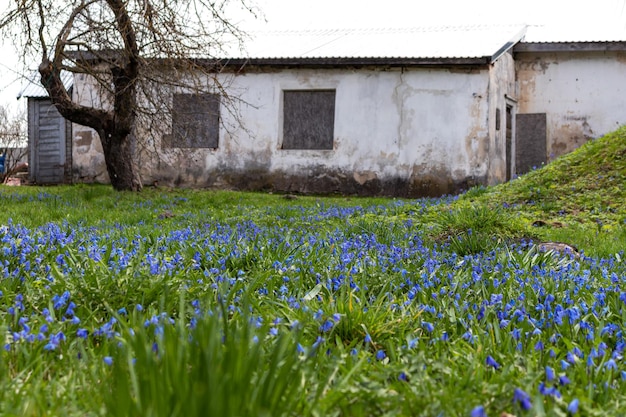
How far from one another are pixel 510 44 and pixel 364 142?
183 inches

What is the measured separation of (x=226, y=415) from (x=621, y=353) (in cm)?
185

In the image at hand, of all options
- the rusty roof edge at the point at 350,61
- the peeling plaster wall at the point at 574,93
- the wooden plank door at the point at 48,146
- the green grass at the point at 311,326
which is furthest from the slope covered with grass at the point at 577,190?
the wooden plank door at the point at 48,146

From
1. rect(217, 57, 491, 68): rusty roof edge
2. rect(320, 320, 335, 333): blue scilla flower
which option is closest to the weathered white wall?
rect(217, 57, 491, 68): rusty roof edge

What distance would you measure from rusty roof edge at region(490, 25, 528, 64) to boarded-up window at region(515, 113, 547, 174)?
2129 mm

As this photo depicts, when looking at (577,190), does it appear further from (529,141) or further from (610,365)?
(529,141)

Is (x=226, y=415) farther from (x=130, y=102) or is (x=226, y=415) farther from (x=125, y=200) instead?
(x=130, y=102)

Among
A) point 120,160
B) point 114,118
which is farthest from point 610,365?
point 120,160

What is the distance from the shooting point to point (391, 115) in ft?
59.1

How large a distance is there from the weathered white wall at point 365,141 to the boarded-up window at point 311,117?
11.2 inches

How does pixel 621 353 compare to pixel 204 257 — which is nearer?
pixel 621 353

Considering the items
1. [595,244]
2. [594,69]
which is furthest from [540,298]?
[594,69]

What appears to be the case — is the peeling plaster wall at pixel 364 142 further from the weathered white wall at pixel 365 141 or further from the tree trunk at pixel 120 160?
the tree trunk at pixel 120 160

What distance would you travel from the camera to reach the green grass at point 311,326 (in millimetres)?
1846

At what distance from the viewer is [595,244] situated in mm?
6656
